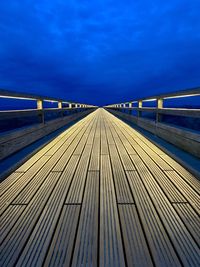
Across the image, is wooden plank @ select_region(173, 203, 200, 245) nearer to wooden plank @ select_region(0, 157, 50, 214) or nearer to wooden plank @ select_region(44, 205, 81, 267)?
wooden plank @ select_region(44, 205, 81, 267)

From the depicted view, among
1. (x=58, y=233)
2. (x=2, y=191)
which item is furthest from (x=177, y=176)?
(x=2, y=191)

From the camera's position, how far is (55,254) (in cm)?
101

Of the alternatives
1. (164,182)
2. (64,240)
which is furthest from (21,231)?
(164,182)

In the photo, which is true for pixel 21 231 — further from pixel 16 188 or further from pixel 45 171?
pixel 45 171

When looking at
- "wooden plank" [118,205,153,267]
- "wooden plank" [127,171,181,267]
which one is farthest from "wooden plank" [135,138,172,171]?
"wooden plank" [118,205,153,267]

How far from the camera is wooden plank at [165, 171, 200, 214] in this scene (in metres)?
1.53

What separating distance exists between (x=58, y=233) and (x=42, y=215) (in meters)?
0.28

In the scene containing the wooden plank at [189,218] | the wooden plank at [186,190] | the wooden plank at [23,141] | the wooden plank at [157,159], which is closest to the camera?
the wooden plank at [189,218]

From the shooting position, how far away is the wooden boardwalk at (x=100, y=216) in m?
1.00

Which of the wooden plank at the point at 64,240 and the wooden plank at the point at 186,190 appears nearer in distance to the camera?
the wooden plank at the point at 64,240

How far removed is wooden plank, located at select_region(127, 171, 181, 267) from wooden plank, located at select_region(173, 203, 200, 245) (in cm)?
21

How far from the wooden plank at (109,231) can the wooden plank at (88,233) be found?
1.8 inches

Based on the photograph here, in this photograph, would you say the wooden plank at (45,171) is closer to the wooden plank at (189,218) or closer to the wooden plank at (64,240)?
the wooden plank at (64,240)

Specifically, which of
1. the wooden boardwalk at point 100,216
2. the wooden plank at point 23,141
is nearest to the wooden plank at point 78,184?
the wooden boardwalk at point 100,216
